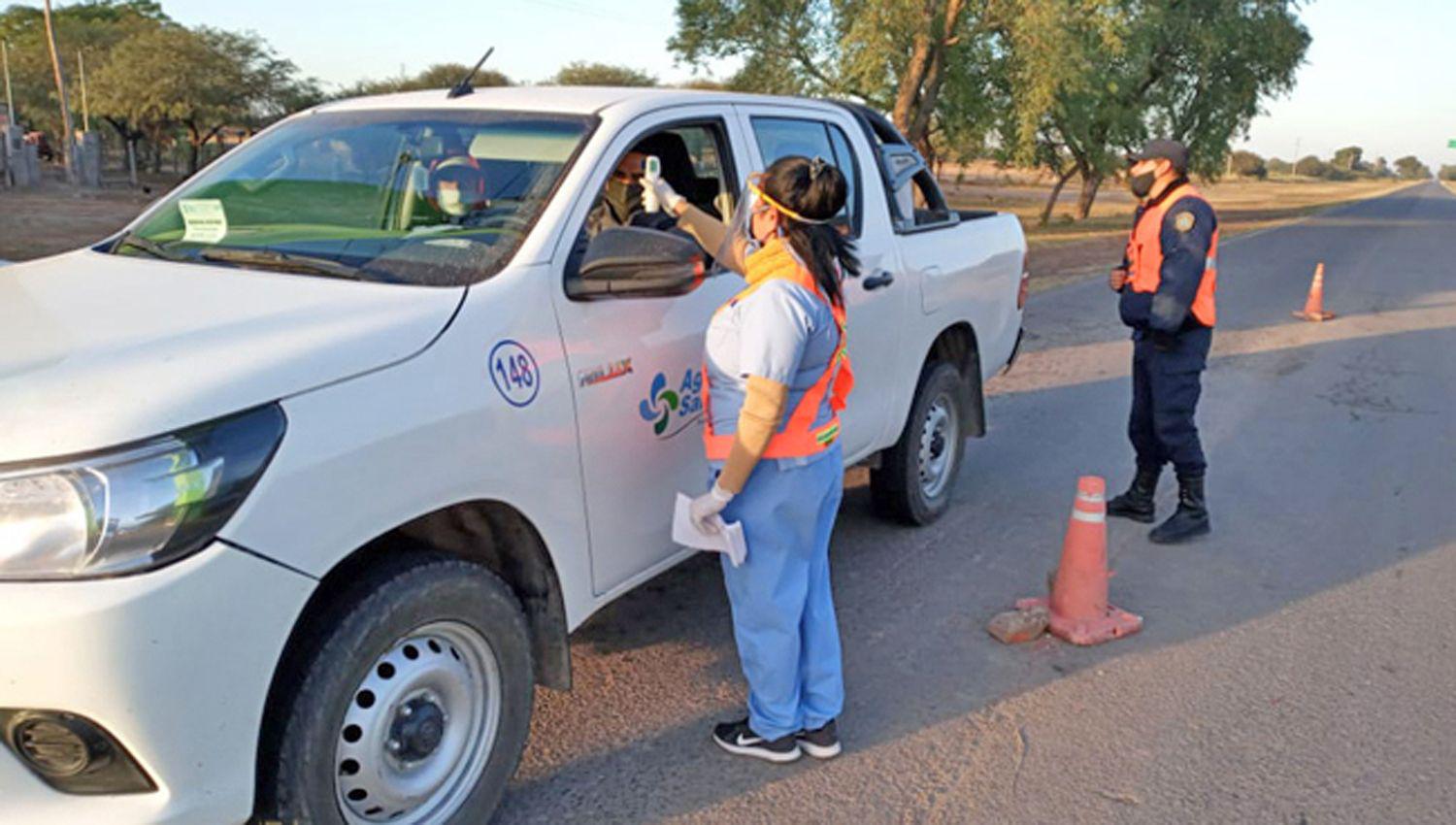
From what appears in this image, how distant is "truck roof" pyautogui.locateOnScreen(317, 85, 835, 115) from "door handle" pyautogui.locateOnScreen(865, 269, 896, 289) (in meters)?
0.93

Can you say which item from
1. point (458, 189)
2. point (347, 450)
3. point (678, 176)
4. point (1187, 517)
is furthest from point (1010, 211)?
point (347, 450)

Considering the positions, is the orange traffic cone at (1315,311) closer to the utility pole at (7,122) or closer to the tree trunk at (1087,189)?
the tree trunk at (1087,189)

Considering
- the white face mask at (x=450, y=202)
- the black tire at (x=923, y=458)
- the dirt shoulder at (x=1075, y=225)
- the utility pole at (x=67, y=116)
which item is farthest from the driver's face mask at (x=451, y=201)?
the utility pole at (x=67, y=116)

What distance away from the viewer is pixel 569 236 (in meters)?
3.08

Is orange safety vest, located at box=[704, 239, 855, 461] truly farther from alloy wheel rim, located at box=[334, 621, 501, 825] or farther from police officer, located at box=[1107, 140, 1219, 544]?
police officer, located at box=[1107, 140, 1219, 544]

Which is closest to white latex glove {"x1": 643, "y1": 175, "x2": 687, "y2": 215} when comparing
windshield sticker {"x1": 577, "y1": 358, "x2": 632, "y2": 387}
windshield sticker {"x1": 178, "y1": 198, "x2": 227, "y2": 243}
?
windshield sticker {"x1": 577, "y1": 358, "x2": 632, "y2": 387}

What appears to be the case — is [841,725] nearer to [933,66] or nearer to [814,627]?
[814,627]

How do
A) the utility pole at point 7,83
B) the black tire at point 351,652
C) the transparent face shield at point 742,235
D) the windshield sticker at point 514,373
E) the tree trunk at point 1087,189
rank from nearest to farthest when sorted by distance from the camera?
the black tire at point 351,652
the windshield sticker at point 514,373
the transparent face shield at point 742,235
the tree trunk at point 1087,189
the utility pole at point 7,83

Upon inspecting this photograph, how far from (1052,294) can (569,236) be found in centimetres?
1375

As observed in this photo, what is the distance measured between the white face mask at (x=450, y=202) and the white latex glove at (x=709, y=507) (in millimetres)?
1144

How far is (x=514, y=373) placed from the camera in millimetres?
2793

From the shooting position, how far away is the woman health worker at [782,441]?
295 cm

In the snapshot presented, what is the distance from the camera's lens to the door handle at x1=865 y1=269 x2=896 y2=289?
460 cm

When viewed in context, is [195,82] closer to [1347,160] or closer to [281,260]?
[281,260]
